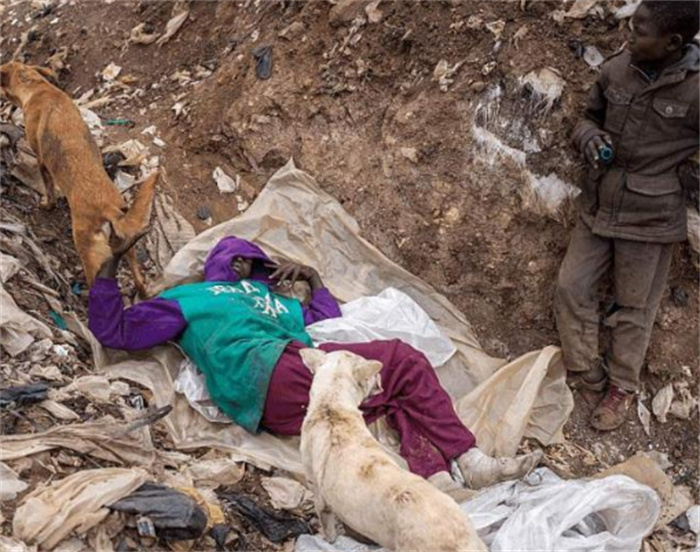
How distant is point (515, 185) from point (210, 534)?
2.48 metres

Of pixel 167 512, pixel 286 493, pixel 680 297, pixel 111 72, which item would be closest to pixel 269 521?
pixel 286 493

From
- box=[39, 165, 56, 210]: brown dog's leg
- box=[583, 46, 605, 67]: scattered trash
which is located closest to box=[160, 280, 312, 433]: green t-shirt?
box=[39, 165, 56, 210]: brown dog's leg

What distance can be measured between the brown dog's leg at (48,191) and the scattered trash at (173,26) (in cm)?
166

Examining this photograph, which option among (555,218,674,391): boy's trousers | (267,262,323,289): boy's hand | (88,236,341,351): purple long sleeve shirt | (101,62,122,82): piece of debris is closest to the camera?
(88,236,341,351): purple long sleeve shirt

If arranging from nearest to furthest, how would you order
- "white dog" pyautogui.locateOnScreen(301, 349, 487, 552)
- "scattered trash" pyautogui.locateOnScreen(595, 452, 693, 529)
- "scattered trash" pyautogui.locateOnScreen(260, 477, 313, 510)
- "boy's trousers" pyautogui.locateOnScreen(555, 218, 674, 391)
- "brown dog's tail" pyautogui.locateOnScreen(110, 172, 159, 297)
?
"white dog" pyautogui.locateOnScreen(301, 349, 487, 552)
"scattered trash" pyautogui.locateOnScreen(260, 477, 313, 510)
"scattered trash" pyautogui.locateOnScreen(595, 452, 693, 529)
"boy's trousers" pyautogui.locateOnScreen(555, 218, 674, 391)
"brown dog's tail" pyautogui.locateOnScreen(110, 172, 159, 297)

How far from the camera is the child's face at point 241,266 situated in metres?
4.57

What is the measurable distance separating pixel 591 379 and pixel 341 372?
175 cm

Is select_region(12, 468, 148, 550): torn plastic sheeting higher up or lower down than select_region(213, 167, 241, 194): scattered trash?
higher up

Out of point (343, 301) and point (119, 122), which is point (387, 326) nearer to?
point (343, 301)

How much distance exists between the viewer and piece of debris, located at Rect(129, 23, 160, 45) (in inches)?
241

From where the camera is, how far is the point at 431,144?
482 cm

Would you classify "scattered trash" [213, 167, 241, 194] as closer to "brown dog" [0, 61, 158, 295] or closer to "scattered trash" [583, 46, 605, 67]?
"brown dog" [0, 61, 158, 295]

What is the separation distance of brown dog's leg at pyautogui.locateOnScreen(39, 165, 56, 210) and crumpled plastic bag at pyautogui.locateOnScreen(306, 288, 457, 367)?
1692 mm

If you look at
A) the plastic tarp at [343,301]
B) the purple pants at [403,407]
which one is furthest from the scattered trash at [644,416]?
the purple pants at [403,407]
